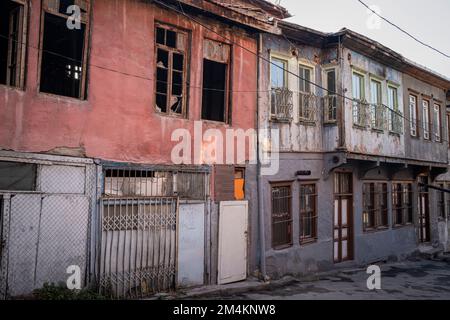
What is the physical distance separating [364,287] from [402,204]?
22.7 ft

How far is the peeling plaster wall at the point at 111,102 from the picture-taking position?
6715 millimetres

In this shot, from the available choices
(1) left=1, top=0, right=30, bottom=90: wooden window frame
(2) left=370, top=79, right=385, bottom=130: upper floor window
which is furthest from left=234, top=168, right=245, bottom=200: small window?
(2) left=370, top=79, right=385, bottom=130: upper floor window

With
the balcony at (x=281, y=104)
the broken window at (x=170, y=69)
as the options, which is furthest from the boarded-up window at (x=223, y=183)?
the balcony at (x=281, y=104)

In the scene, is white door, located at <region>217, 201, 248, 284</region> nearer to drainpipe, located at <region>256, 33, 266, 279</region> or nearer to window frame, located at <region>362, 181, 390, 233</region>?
drainpipe, located at <region>256, 33, 266, 279</region>

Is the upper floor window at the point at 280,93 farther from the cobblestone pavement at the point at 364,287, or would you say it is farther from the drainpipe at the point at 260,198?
the cobblestone pavement at the point at 364,287

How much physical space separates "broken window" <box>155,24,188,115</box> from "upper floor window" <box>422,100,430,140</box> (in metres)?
12.7

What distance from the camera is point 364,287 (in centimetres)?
1052

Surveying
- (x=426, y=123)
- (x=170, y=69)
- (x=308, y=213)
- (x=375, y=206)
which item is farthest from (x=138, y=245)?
(x=426, y=123)

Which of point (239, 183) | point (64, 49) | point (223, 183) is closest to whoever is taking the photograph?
point (64, 49)

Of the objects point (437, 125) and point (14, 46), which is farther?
point (437, 125)

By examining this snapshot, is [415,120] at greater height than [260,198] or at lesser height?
greater

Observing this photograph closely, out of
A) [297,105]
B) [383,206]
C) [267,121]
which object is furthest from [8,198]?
[383,206]

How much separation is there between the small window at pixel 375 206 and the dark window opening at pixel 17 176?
1131cm

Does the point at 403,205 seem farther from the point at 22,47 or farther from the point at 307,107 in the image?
the point at 22,47
